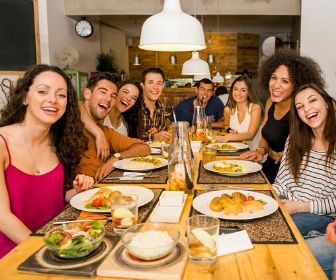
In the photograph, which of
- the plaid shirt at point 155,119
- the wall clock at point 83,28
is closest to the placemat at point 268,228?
the plaid shirt at point 155,119

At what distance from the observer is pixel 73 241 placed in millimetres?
962

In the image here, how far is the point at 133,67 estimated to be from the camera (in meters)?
11.1

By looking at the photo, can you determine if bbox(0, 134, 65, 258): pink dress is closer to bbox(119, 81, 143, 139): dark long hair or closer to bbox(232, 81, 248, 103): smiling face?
bbox(119, 81, 143, 139): dark long hair

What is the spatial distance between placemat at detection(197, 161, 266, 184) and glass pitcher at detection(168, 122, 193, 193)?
21cm

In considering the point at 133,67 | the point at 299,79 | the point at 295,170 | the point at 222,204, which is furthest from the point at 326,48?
the point at 133,67

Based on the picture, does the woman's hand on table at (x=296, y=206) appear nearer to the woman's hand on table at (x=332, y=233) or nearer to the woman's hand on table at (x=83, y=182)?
the woman's hand on table at (x=332, y=233)

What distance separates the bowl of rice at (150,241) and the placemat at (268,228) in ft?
0.90

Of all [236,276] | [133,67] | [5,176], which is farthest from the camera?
[133,67]

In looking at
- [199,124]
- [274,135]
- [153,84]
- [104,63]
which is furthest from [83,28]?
[274,135]

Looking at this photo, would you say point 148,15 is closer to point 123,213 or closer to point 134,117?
point 134,117

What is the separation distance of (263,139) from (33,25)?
3.65 meters

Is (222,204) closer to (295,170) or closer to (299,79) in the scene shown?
(295,170)

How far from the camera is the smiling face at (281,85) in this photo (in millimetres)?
2521

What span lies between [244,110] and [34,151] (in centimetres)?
278
